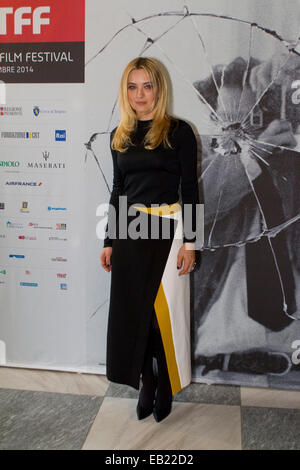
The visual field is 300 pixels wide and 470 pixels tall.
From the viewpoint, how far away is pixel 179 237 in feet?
7.50

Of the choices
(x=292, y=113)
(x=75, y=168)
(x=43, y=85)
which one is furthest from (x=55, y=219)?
(x=292, y=113)

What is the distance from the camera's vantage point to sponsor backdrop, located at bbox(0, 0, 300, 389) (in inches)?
93.2

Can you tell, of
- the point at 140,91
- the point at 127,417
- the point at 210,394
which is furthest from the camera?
the point at 210,394

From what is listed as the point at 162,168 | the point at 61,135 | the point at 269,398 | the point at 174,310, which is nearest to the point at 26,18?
the point at 61,135

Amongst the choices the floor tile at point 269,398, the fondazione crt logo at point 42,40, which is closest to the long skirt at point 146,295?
the floor tile at point 269,398

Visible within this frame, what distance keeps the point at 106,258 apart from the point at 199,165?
630 millimetres

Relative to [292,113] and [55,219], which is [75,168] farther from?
[292,113]

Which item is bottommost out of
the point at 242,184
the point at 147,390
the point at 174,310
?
the point at 147,390

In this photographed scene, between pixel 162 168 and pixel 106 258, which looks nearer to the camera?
pixel 162 168

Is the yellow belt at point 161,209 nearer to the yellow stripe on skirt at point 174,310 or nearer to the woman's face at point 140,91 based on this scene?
the yellow stripe on skirt at point 174,310

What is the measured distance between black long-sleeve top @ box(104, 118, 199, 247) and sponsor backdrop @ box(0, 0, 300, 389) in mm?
254

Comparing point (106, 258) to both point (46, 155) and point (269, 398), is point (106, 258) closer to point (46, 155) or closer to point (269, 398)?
point (46, 155)

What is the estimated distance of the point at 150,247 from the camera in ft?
7.33

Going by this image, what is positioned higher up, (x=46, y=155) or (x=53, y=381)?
(x=46, y=155)
